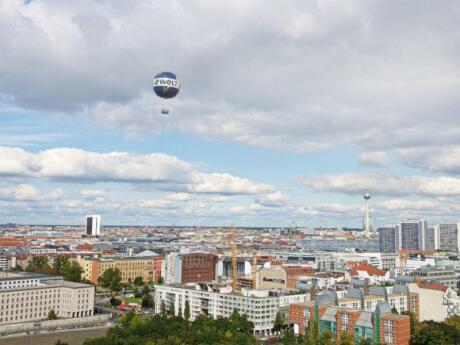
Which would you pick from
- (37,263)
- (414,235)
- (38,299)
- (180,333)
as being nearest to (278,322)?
(180,333)

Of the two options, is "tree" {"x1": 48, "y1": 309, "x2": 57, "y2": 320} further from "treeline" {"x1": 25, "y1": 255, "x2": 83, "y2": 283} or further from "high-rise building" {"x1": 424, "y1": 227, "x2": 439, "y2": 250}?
"high-rise building" {"x1": 424, "y1": 227, "x2": 439, "y2": 250}

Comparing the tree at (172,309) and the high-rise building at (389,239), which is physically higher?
the high-rise building at (389,239)

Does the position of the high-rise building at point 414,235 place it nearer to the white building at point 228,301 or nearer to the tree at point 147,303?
the tree at point 147,303

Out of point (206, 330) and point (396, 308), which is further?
point (396, 308)

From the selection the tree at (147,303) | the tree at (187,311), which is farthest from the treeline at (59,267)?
the tree at (187,311)

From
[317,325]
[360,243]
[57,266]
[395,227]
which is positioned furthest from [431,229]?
[317,325]

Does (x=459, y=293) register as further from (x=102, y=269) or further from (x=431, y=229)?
(x=431, y=229)
